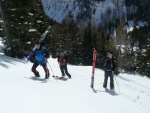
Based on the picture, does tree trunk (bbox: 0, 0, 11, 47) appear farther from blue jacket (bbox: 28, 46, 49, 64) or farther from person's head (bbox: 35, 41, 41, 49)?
person's head (bbox: 35, 41, 41, 49)

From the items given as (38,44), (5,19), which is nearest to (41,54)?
(38,44)

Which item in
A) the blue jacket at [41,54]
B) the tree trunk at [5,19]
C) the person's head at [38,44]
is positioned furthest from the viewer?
the tree trunk at [5,19]

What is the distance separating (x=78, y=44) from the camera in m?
73.4

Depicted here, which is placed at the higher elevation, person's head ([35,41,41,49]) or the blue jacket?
person's head ([35,41,41,49])

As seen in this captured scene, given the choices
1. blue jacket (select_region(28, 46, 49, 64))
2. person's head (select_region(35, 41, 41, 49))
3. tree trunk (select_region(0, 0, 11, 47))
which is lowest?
blue jacket (select_region(28, 46, 49, 64))

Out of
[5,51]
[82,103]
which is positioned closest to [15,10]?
[5,51]

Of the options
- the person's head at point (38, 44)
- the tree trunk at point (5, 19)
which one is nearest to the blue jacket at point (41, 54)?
the person's head at point (38, 44)

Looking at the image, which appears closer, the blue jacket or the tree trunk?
the blue jacket

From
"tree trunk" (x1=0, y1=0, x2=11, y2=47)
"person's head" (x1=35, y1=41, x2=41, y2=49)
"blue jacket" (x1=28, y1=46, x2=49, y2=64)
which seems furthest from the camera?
"tree trunk" (x1=0, y1=0, x2=11, y2=47)

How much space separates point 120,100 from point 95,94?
119 cm

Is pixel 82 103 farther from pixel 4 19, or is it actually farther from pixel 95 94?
pixel 4 19

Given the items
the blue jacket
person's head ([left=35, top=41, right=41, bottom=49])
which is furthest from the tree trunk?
person's head ([left=35, top=41, right=41, bottom=49])

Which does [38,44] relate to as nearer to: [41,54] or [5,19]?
A: [41,54]

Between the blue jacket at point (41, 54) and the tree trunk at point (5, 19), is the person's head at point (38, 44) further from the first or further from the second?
the tree trunk at point (5, 19)
